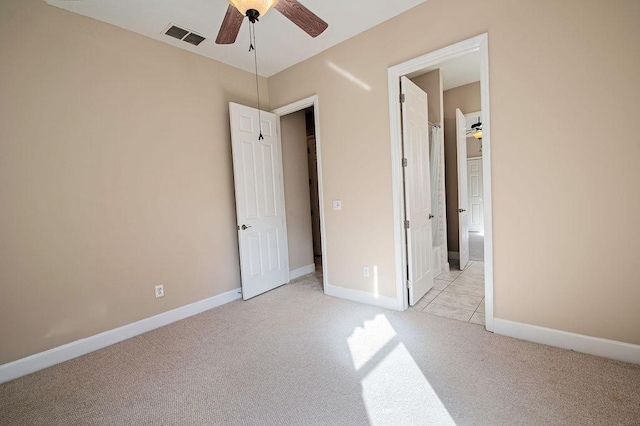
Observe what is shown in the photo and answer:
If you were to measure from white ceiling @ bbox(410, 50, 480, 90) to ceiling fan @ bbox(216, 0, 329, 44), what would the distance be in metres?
2.39

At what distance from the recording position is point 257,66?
359cm

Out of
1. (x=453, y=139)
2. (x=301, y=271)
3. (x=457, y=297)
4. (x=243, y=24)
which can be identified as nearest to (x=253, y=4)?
(x=243, y=24)

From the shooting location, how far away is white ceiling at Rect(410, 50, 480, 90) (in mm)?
3676

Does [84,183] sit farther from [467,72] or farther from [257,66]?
[467,72]

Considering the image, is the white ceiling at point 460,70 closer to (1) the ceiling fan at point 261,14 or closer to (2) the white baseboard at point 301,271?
(1) the ceiling fan at point 261,14

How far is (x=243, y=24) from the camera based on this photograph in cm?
267

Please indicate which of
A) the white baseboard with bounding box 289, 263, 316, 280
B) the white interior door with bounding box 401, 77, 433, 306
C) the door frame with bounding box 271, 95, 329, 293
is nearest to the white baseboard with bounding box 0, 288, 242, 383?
the white baseboard with bounding box 289, 263, 316, 280

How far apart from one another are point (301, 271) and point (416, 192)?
7.08ft

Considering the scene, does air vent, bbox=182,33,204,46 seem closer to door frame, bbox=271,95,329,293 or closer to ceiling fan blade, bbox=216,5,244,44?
ceiling fan blade, bbox=216,5,244,44

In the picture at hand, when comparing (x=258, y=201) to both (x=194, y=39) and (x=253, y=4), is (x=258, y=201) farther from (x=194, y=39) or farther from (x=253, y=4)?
(x=253, y=4)

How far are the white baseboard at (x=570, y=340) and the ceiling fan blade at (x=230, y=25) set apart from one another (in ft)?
10.1

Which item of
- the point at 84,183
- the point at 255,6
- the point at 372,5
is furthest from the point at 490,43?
the point at 84,183

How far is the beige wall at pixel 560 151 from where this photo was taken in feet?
6.04

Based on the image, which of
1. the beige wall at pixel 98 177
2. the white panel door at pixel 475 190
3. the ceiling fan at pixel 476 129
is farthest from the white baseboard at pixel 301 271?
the white panel door at pixel 475 190
